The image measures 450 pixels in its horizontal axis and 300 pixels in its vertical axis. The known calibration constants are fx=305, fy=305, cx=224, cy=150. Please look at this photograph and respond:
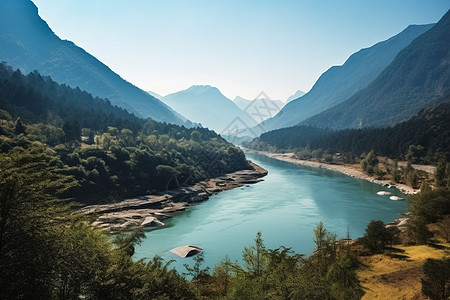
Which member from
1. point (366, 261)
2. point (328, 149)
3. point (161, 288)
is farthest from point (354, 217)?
point (328, 149)

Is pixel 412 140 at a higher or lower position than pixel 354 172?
higher

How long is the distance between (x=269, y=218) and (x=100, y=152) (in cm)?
4514

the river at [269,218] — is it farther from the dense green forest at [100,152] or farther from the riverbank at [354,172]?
the dense green forest at [100,152]

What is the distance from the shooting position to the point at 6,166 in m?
12.2

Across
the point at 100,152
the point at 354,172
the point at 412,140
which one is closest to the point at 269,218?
the point at 100,152

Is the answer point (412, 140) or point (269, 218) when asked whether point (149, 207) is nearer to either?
point (269, 218)

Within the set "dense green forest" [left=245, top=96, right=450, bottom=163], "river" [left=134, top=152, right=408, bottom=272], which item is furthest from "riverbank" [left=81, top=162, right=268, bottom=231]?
"dense green forest" [left=245, top=96, right=450, bottom=163]

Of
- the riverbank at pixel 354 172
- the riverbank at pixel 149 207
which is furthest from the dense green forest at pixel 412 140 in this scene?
the riverbank at pixel 149 207

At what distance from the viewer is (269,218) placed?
59.9m

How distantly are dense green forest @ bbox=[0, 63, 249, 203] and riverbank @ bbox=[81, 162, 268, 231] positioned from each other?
4005 mm

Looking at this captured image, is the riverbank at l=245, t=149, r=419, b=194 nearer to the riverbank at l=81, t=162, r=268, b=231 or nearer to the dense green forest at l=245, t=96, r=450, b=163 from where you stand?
the dense green forest at l=245, t=96, r=450, b=163

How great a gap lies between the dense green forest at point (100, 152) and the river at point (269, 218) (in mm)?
16321

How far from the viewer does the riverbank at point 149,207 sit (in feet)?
178

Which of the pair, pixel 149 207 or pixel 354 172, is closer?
pixel 149 207
